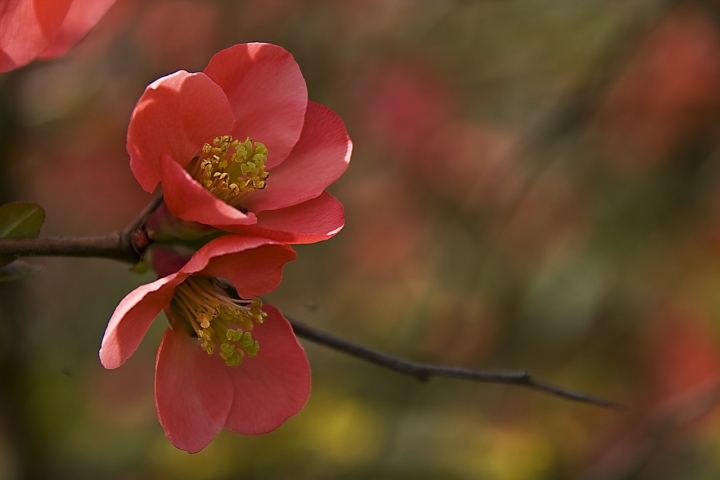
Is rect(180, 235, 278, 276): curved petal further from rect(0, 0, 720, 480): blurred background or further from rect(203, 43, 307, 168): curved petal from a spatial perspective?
rect(0, 0, 720, 480): blurred background

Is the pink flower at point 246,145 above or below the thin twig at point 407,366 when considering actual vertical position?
above

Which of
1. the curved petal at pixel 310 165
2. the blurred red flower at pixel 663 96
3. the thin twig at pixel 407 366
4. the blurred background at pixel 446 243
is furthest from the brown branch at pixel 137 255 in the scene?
the blurred red flower at pixel 663 96

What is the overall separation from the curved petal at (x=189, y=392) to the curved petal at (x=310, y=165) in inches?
6.3

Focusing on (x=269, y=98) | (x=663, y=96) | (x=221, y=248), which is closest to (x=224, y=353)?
(x=221, y=248)

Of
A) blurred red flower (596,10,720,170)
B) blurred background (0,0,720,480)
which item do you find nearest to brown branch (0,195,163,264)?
blurred background (0,0,720,480)

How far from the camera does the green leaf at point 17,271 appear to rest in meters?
0.57

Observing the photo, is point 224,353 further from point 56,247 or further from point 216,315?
point 56,247

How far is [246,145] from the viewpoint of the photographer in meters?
0.68

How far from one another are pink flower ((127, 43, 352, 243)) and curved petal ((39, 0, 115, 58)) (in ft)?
0.52

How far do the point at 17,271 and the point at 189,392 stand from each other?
0.19m

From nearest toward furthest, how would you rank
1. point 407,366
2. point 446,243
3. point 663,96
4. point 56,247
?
point 56,247, point 407,366, point 446,243, point 663,96

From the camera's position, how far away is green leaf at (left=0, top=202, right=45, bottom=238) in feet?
1.86

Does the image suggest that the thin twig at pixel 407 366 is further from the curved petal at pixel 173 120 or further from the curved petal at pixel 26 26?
the curved petal at pixel 26 26

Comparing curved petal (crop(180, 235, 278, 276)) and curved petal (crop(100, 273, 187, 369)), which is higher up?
curved petal (crop(180, 235, 278, 276))
